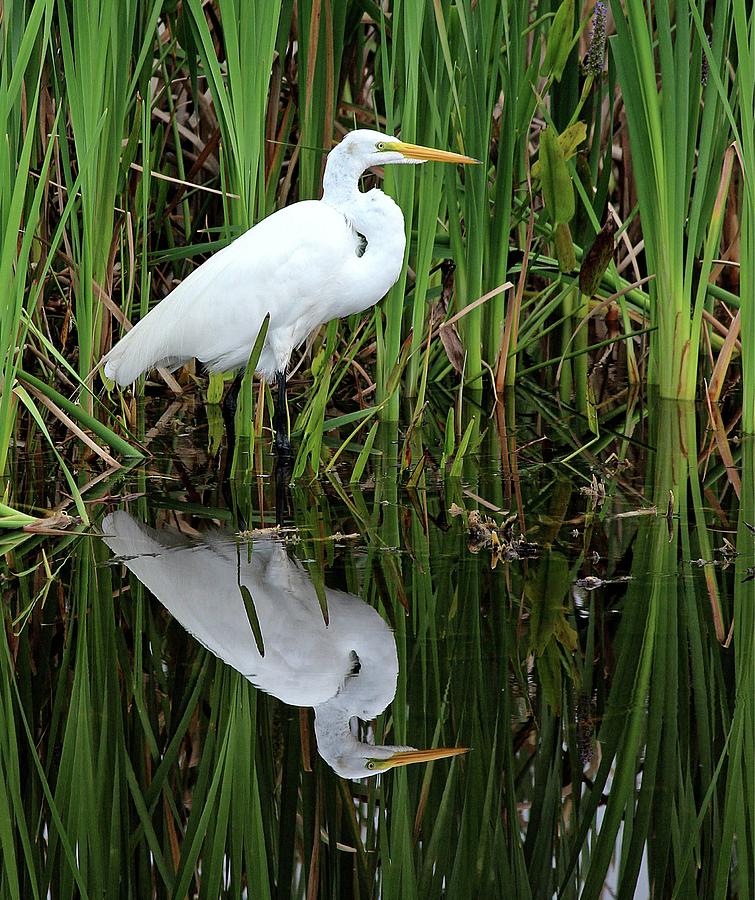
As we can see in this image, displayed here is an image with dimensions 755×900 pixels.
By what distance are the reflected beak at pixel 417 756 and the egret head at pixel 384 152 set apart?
95.4 inches

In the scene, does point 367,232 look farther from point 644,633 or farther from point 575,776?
point 575,776

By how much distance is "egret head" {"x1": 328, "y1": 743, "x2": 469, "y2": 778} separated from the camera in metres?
1.95

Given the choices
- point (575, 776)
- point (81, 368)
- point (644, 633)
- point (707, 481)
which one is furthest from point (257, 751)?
point (81, 368)

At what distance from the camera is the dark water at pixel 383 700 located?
1778 millimetres

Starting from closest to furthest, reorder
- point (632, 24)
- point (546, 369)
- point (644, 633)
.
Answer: point (644, 633) → point (632, 24) → point (546, 369)

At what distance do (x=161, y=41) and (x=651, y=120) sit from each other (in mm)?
2230

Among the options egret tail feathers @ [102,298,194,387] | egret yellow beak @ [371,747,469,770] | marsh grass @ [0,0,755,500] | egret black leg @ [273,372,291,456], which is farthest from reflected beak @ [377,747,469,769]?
egret tail feathers @ [102,298,194,387]

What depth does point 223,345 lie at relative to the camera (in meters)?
4.25

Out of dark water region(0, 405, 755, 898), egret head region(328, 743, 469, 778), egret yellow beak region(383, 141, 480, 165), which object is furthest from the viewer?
egret yellow beak region(383, 141, 480, 165)

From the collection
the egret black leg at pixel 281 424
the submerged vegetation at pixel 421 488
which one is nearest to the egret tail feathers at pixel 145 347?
the submerged vegetation at pixel 421 488

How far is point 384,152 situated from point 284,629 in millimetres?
2048

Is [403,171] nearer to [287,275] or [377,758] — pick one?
[287,275]

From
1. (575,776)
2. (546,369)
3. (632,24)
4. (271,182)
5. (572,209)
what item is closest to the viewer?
(575,776)

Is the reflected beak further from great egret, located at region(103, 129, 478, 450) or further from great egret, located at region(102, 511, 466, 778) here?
great egret, located at region(103, 129, 478, 450)
